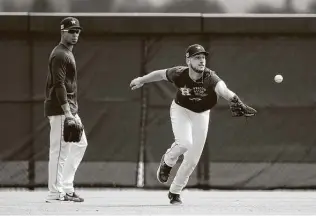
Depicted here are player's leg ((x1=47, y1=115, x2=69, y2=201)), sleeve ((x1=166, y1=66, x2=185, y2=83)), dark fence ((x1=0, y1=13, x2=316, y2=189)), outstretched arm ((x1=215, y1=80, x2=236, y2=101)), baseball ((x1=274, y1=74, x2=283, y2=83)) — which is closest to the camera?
outstretched arm ((x1=215, y1=80, x2=236, y2=101))

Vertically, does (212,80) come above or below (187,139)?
above

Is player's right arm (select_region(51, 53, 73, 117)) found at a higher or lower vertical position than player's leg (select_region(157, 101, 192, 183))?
higher

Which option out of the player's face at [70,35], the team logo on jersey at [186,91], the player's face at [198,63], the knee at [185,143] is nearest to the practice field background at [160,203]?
the knee at [185,143]

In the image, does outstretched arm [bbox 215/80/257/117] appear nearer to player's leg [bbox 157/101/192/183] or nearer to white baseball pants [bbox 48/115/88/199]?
player's leg [bbox 157/101/192/183]

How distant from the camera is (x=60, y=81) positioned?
1148 centimetres

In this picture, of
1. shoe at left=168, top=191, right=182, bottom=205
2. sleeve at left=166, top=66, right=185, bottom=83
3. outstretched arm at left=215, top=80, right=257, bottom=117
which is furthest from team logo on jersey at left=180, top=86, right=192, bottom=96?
shoe at left=168, top=191, right=182, bottom=205

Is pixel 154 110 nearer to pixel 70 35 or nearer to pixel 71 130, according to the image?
pixel 70 35

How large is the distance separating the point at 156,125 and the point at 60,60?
3.28 m

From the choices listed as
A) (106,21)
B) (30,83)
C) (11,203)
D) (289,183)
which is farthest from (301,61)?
(11,203)

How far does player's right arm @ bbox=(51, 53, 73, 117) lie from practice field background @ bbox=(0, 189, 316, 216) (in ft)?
3.68

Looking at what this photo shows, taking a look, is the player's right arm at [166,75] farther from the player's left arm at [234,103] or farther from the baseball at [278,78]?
the baseball at [278,78]

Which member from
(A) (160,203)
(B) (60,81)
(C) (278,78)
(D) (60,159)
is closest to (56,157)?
(D) (60,159)

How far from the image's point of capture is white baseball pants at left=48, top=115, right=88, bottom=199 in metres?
11.7

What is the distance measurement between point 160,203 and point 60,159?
1.29 meters
